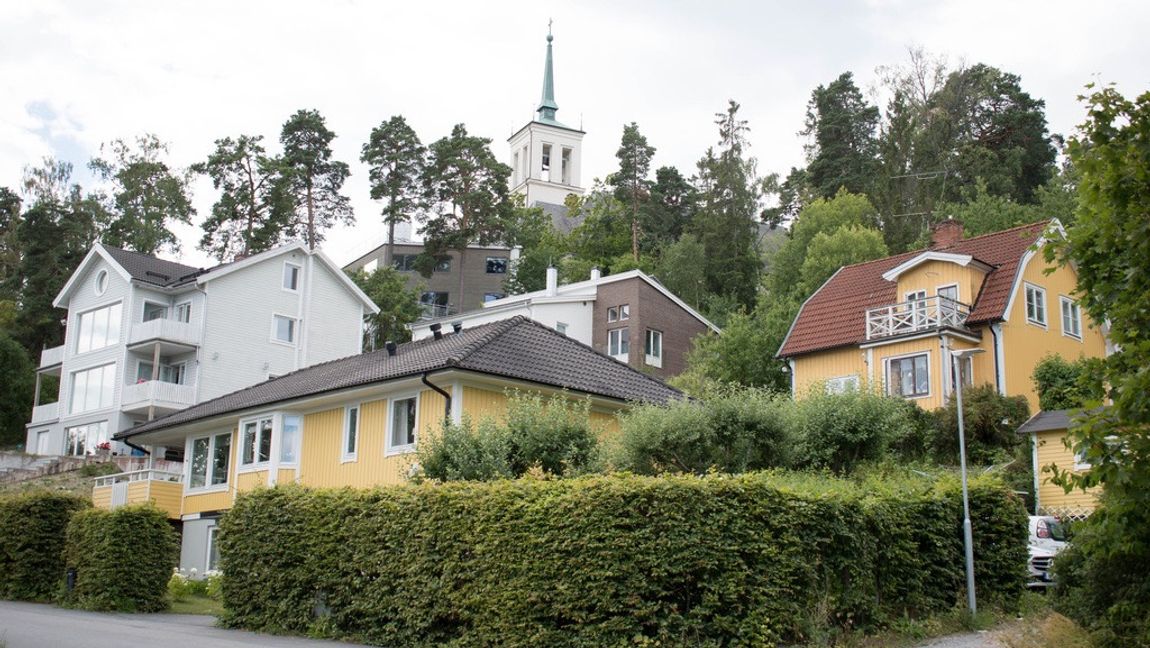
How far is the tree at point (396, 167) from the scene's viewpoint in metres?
73.5

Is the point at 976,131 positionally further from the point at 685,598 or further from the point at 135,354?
the point at 685,598

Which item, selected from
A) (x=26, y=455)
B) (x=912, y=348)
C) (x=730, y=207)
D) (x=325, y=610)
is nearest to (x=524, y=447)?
(x=325, y=610)

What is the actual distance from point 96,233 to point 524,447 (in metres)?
53.3

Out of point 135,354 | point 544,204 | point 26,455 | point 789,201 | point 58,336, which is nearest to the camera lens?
point 26,455

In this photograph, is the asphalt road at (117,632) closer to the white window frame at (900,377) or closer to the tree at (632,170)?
the white window frame at (900,377)

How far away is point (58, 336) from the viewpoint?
63.8m

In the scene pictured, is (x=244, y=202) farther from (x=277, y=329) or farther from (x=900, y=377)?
(x=900, y=377)

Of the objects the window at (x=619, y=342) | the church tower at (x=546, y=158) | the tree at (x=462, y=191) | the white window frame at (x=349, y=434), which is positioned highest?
the church tower at (x=546, y=158)

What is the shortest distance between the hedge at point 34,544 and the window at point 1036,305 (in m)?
29.1

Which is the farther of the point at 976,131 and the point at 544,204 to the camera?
the point at 544,204

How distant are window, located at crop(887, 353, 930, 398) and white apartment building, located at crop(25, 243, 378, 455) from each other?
2570 centimetres

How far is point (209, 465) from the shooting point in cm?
3148

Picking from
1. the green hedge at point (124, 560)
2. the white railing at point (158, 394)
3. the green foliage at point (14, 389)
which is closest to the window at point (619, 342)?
the white railing at point (158, 394)

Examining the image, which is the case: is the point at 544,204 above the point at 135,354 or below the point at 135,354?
above
